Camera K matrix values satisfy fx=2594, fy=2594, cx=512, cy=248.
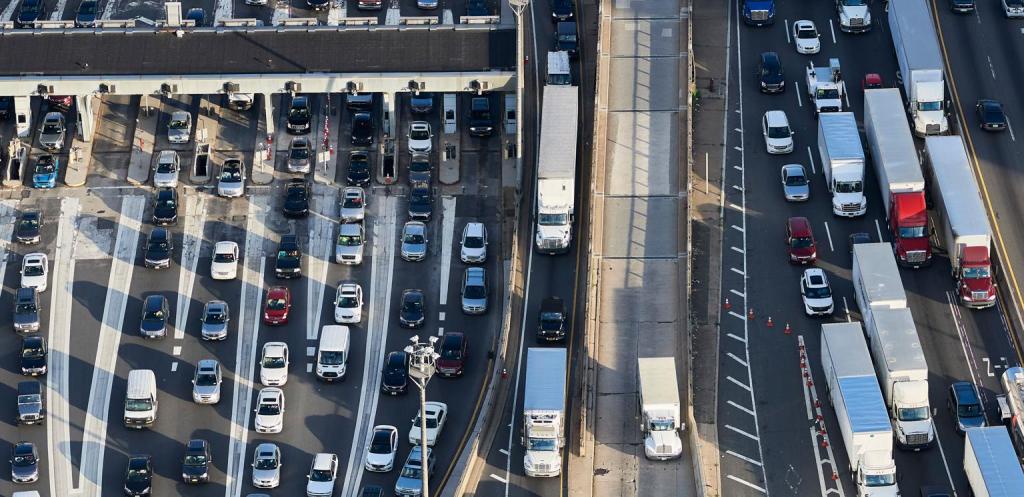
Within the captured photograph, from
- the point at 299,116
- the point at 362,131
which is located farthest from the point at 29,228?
the point at 362,131

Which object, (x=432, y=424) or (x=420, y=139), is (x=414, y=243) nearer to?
(x=420, y=139)

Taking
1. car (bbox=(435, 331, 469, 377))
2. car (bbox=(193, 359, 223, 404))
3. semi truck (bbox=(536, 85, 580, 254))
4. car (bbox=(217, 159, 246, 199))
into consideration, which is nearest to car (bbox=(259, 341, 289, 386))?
car (bbox=(193, 359, 223, 404))

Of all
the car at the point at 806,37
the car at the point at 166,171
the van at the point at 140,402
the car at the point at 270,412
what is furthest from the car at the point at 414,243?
the car at the point at 806,37

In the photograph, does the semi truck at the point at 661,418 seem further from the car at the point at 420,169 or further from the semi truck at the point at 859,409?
the car at the point at 420,169

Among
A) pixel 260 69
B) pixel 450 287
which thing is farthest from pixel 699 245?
pixel 260 69

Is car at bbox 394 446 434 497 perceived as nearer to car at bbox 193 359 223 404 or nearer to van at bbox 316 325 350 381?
van at bbox 316 325 350 381

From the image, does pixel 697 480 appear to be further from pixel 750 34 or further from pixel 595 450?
pixel 750 34
